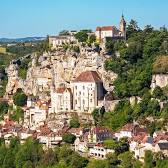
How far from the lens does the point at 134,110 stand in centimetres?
4616

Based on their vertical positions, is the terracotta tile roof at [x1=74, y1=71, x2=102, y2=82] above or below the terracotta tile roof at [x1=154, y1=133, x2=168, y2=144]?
above

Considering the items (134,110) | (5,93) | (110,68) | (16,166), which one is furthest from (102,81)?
(5,93)

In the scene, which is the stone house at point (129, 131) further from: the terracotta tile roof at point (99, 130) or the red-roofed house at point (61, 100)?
the red-roofed house at point (61, 100)

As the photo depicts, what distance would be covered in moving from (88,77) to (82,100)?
174cm

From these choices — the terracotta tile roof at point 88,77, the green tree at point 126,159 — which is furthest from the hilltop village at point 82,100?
the green tree at point 126,159

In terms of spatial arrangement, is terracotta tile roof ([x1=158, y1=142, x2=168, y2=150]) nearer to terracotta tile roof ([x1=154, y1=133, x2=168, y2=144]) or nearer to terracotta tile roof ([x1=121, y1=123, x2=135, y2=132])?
terracotta tile roof ([x1=154, y1=133, x2=168, y2=144])

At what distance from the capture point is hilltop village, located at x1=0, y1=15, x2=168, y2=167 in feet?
141

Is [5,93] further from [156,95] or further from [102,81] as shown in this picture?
[156,95]

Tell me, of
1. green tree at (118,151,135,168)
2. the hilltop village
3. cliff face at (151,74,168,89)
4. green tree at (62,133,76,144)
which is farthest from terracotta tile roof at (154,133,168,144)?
green tree at (62,133,76,144)

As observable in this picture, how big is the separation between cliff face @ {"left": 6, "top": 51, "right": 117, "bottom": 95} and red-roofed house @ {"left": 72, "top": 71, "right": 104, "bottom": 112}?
0.98 metres

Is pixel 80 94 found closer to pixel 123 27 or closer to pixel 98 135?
pixel 98 135

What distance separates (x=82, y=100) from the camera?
49.2 metres

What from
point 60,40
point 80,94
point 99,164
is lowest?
point 99,164

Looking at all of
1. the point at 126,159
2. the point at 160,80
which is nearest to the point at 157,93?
the point at 160,80
